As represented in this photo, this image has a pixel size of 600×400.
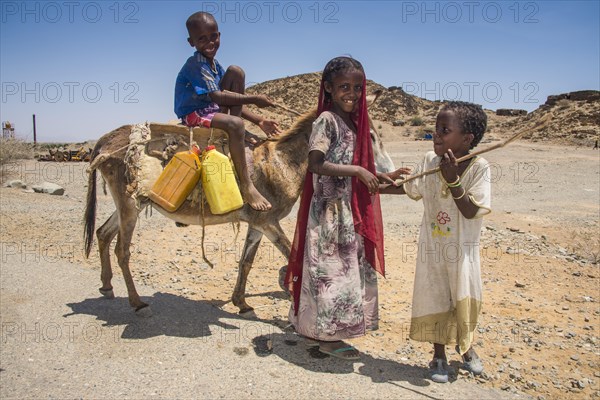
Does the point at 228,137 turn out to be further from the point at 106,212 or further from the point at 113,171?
the point at 106,212

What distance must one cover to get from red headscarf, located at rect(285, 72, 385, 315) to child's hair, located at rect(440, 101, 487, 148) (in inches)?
23.2

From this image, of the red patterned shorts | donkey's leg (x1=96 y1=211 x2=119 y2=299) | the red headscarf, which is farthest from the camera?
donkey's leg (x1=96 y1=211 x2=119 y2=299)

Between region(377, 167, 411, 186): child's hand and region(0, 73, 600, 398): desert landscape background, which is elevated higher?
region(377, 167, 411, 186): child's hand

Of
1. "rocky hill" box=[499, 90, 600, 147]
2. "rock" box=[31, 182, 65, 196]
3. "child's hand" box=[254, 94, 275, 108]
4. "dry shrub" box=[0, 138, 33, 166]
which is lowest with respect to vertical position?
"rock" box=[31, 182, 65, 196]

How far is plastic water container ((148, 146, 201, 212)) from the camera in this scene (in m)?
4.36

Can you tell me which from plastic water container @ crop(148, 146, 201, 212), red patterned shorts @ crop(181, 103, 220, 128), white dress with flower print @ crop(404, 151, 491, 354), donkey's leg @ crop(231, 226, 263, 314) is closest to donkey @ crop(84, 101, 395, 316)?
donkey's leg @ crop(231, 226, 263, 314)

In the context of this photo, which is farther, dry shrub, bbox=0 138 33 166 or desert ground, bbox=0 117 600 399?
dry shrub, bbox=0 138 33 166

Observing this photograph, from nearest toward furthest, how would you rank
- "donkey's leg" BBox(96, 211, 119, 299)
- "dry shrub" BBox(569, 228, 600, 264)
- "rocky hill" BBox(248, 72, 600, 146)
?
"donkey's leg" BBox(96, 211, 119, 299) → "dry shrub" BBox(569, 228, 600, 264) → "rocky hill" BBox(248, 72, 600, 146)

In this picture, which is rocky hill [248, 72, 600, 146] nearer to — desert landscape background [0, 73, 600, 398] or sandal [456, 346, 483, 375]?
desert landscape background [0, 73, 600, 398]

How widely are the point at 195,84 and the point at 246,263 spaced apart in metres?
1.81

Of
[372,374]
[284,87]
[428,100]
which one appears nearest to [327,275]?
[372,374]

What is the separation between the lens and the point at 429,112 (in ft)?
138

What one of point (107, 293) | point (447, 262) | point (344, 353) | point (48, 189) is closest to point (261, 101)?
point (447, 262)

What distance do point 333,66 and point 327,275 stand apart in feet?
4.96
